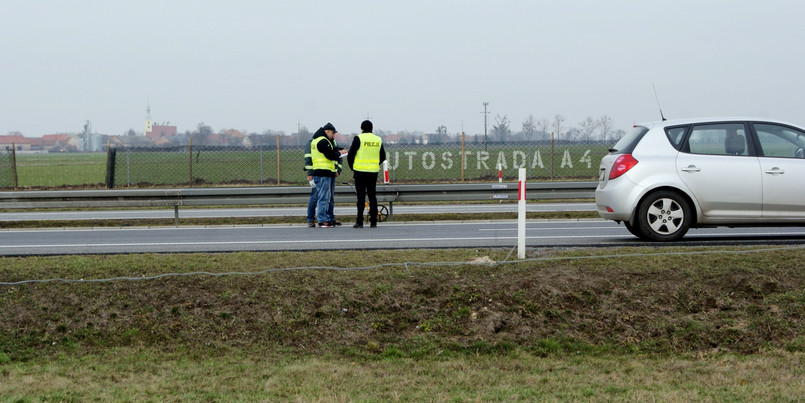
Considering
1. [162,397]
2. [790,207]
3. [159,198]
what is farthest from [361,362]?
[159,198]

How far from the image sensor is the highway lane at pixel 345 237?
10602 millimetres

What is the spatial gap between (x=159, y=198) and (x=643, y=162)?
32.5 feet

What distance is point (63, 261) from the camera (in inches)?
338

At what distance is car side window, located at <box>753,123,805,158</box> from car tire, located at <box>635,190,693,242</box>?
1197mm

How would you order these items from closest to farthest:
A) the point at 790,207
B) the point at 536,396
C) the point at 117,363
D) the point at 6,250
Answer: the point at 536,396 → the point at 117,363 → the point at 790,207 → the point at 6,250

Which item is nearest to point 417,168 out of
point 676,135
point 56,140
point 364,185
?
point 364,185

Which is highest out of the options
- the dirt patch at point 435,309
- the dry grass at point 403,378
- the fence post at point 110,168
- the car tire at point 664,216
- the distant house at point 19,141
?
the distant house at point 19,141

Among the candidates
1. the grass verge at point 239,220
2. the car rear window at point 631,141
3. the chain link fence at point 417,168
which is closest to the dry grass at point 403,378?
the car rear window at point 631,141

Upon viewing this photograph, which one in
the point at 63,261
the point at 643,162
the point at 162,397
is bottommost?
the point at 162,397

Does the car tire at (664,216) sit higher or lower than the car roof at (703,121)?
lower

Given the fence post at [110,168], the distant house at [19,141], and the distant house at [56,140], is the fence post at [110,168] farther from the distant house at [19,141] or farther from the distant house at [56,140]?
the distant house at [56,140]

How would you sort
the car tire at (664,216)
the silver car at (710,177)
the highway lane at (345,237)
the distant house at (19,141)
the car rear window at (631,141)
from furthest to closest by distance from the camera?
the distant house at (19,141)
the highway lane at (345,237)
the car rear window at (631,141)
the car tire at (664,216)
the silver car at (710,177)

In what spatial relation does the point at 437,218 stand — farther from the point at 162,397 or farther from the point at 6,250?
the point at 162,397

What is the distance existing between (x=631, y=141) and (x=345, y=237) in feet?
15.2
